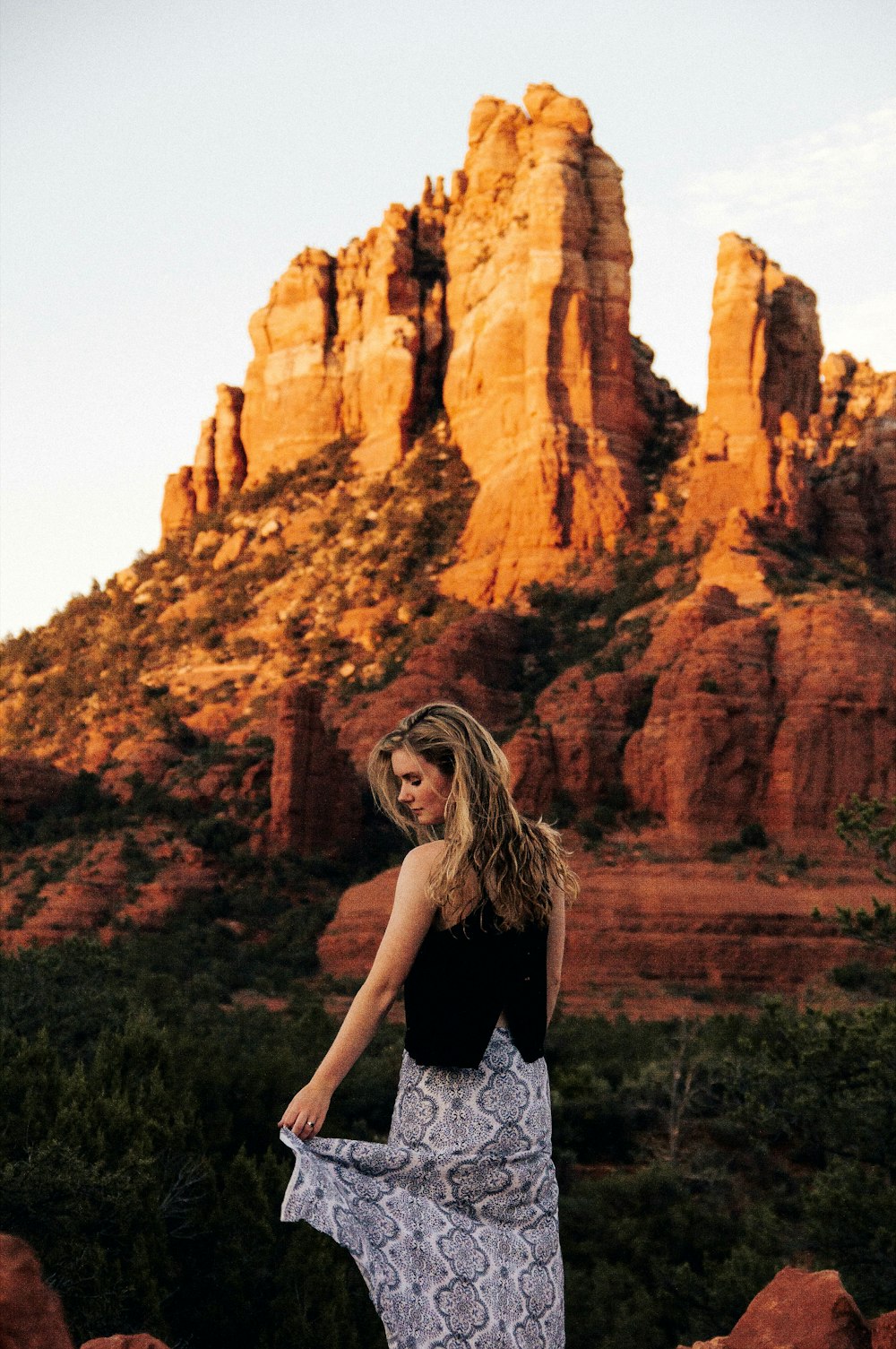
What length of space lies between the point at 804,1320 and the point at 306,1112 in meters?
1.70

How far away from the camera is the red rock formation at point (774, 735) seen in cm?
3681

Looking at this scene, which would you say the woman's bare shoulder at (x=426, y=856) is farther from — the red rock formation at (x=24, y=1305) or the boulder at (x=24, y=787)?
the boulder at (x=24, y=787)

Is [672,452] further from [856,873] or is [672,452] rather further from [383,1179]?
[383,1179]

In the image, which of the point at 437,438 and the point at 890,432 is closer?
the point at 890,432

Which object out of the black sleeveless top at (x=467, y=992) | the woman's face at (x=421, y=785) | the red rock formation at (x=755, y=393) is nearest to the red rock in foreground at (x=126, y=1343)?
the black sleeveless top at (x=467, y=992)

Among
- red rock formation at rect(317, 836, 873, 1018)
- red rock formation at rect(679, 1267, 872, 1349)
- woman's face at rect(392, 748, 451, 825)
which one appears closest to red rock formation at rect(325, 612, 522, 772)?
red rock formation at rect(317, 836, 873, 1018)

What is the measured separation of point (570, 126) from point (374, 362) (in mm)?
13811

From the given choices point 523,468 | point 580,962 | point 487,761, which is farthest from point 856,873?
point 487,761

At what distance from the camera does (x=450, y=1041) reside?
3605 millimetres

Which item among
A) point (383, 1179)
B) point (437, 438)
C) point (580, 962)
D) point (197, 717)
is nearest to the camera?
point (383, 1179)

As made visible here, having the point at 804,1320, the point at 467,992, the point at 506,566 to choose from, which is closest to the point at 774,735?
the point at 506,566

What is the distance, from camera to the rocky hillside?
3803 centimetres

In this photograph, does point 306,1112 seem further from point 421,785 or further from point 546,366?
point 546,366

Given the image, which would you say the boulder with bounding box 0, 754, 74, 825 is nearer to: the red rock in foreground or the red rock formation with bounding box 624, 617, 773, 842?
the red rock formation with bounding box 624, 617, 773, 842
